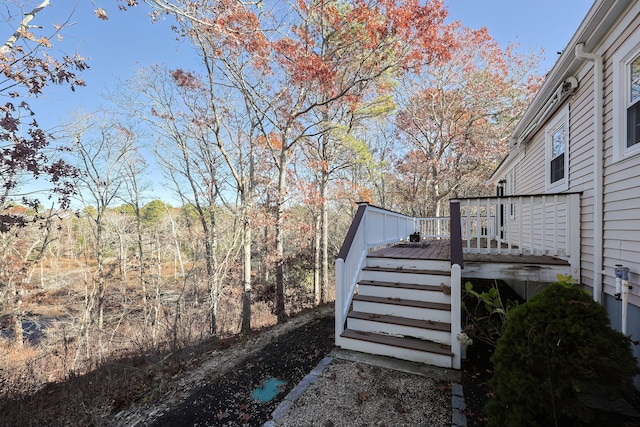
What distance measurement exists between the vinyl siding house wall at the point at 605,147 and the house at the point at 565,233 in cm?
1

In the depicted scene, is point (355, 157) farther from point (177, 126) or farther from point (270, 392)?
point (270, 392)

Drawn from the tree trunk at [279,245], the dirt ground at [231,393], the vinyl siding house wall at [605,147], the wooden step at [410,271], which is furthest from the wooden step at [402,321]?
the tree trunk at [279,245]

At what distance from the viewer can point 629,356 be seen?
1677 mm

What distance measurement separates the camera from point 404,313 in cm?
391

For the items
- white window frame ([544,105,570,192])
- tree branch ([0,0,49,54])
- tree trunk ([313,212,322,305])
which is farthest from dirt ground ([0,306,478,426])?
tree trunk ([313,212,322,305])

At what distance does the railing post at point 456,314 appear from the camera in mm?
3262

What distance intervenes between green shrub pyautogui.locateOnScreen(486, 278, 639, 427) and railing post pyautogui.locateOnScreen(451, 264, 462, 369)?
1.41 meters

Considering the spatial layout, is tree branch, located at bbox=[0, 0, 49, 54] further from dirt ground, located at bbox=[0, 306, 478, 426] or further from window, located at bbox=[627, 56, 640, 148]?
window, located at bbox=[627, 56, 640, 148]

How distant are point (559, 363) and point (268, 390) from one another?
282 cm

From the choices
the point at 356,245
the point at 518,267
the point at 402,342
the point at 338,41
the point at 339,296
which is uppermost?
the point at 338,41

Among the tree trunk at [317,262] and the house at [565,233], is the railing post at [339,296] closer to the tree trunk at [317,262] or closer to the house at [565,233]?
the house at [565,233]

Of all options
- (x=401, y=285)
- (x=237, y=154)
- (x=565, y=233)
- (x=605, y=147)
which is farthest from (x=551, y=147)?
(x=237, y=154)

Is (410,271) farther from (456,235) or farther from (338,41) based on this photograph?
(338,41)

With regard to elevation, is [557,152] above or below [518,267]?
above
